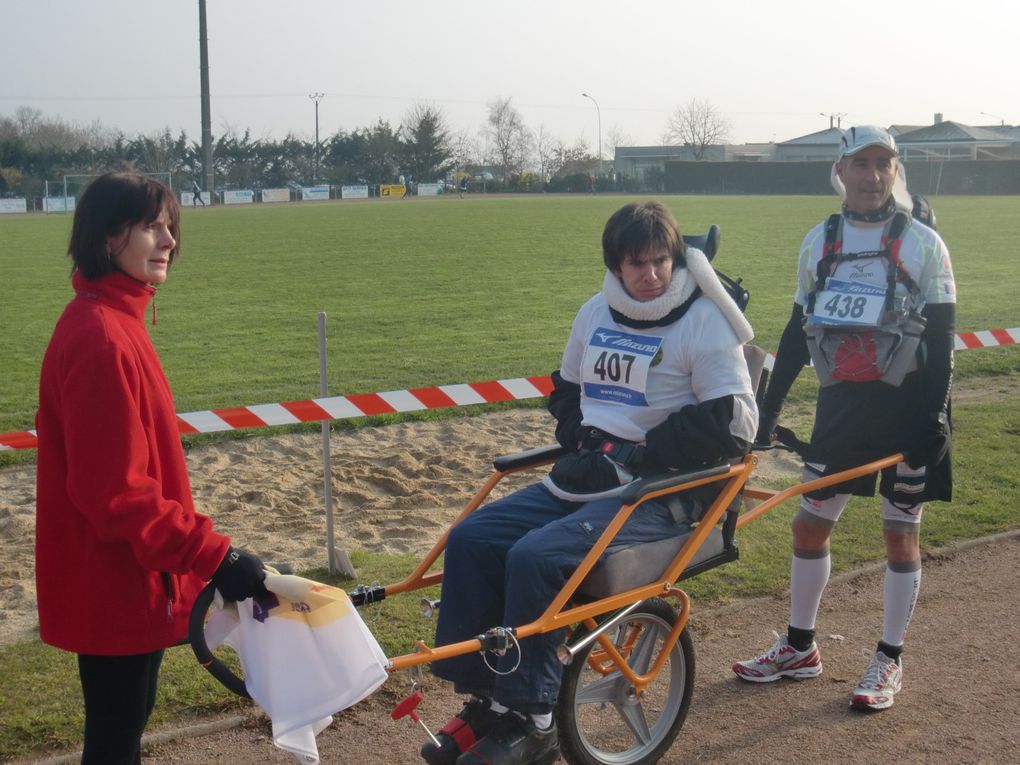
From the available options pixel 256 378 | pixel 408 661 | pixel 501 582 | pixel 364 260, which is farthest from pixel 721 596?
pixel 364 260

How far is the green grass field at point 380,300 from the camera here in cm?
1152

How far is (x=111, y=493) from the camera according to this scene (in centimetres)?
272

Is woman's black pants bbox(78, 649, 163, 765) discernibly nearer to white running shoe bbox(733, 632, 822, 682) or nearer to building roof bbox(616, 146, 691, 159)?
white running shoe bbox(733, 632, 822, 682)

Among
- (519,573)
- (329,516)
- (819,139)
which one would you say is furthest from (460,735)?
(819,139)

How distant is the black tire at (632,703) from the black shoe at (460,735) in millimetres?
323

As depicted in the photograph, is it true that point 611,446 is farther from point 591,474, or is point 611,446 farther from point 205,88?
point 205,88

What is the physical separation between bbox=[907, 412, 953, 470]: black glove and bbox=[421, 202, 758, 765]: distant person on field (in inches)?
32.4

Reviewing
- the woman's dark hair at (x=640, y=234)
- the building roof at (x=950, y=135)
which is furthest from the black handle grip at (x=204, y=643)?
the building roof at (x=950, y=135)

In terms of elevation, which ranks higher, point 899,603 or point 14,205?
point 14,205

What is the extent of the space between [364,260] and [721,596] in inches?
782

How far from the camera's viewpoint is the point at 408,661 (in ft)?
9.91

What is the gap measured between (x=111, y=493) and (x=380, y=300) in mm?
14966

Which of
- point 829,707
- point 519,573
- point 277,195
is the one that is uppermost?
point 277,195

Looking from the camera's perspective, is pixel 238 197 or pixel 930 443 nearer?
pixel 930 443
